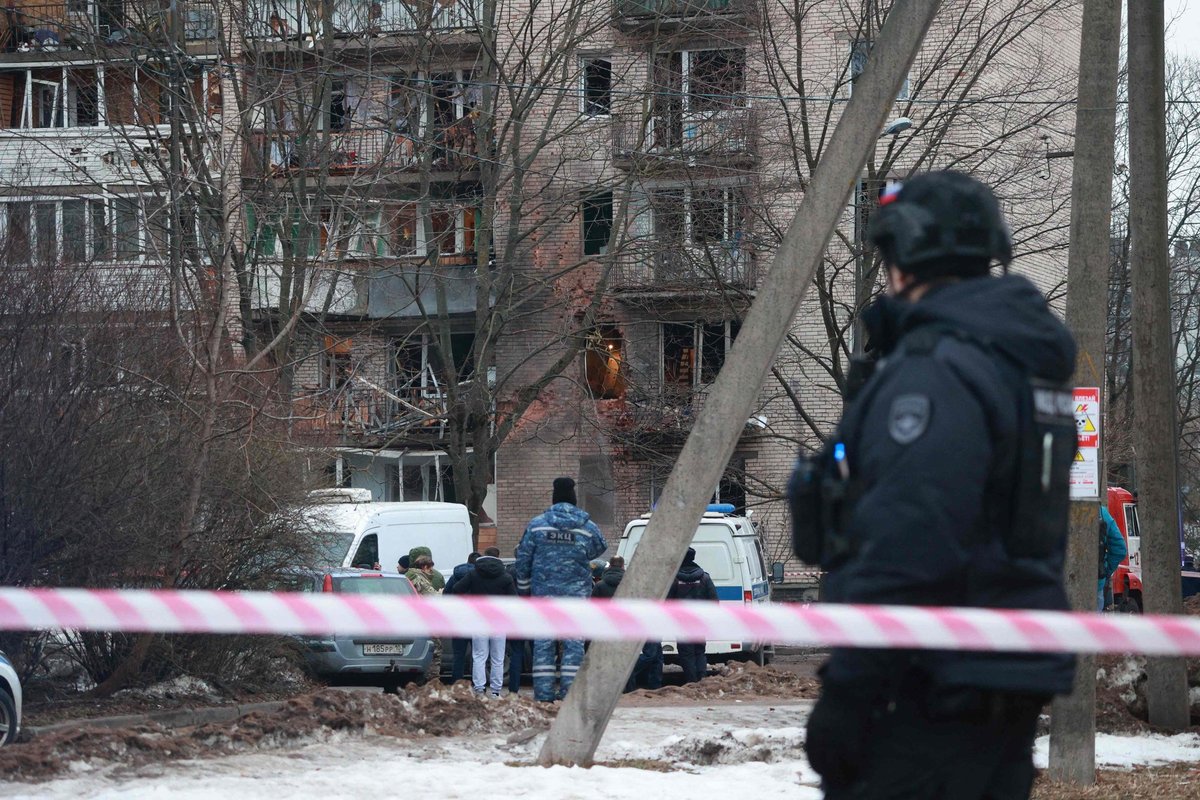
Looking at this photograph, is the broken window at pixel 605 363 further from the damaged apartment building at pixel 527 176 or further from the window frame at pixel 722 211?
the window frame at pixel 722 211

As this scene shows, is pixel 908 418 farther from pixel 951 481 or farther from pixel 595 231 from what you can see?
pixel 595 231

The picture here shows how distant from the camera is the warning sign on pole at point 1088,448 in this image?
8578mm

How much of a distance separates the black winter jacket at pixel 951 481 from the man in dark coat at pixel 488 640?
511 inches

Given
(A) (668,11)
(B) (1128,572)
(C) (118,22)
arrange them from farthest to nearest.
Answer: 1. (B) (1128,572)
2. (A) (668,11)
3. (C) (118,22)

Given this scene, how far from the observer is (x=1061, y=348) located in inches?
119

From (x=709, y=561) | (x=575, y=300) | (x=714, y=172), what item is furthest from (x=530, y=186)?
(x=709, y=561)

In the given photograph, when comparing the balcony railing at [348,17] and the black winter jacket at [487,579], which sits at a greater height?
the balcony railing at [348,17]

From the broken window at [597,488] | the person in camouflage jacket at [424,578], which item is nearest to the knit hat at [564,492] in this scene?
the person in camouflage jacket at [424,578]

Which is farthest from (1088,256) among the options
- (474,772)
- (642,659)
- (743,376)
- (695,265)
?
(695,265)

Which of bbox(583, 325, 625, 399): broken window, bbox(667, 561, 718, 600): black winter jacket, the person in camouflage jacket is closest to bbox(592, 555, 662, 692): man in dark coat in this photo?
bbox(667, 561, 718, 600): black winter jacket

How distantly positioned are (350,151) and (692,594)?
46.8 feet

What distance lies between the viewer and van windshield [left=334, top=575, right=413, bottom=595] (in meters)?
17.7

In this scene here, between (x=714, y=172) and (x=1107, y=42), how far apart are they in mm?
16718

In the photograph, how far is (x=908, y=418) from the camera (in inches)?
113
